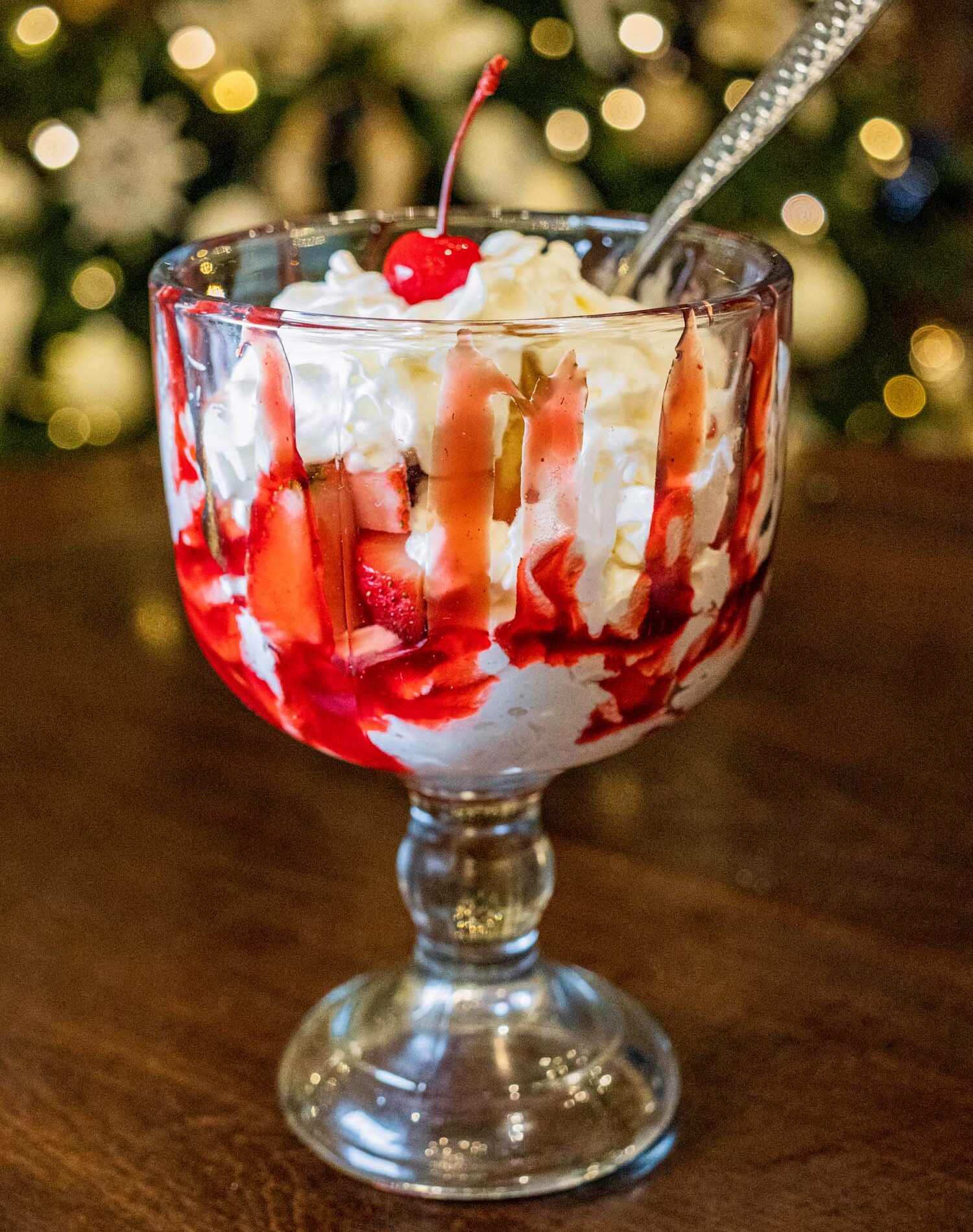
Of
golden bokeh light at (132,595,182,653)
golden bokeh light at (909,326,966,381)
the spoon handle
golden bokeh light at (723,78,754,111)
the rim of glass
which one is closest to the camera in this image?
the rim of glass

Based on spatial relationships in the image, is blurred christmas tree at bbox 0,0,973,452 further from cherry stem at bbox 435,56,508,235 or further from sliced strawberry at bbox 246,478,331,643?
sliced strawberry at bbox 246,478,331,643

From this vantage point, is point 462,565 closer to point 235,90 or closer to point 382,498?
point 382,498

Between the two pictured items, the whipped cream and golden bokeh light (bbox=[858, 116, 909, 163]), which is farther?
golden bokeh light (bbox=[858, 116, 909, 163])

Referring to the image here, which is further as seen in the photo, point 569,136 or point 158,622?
point 569,136

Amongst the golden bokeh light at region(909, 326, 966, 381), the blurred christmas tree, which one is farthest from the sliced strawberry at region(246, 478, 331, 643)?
the golden bokeh light at region(909, 326, 966, 381)

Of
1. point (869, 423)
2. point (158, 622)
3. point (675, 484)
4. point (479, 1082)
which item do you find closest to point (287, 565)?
point (675, 484)

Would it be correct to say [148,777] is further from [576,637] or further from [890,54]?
[890,54]

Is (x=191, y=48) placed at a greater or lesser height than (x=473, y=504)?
greater
